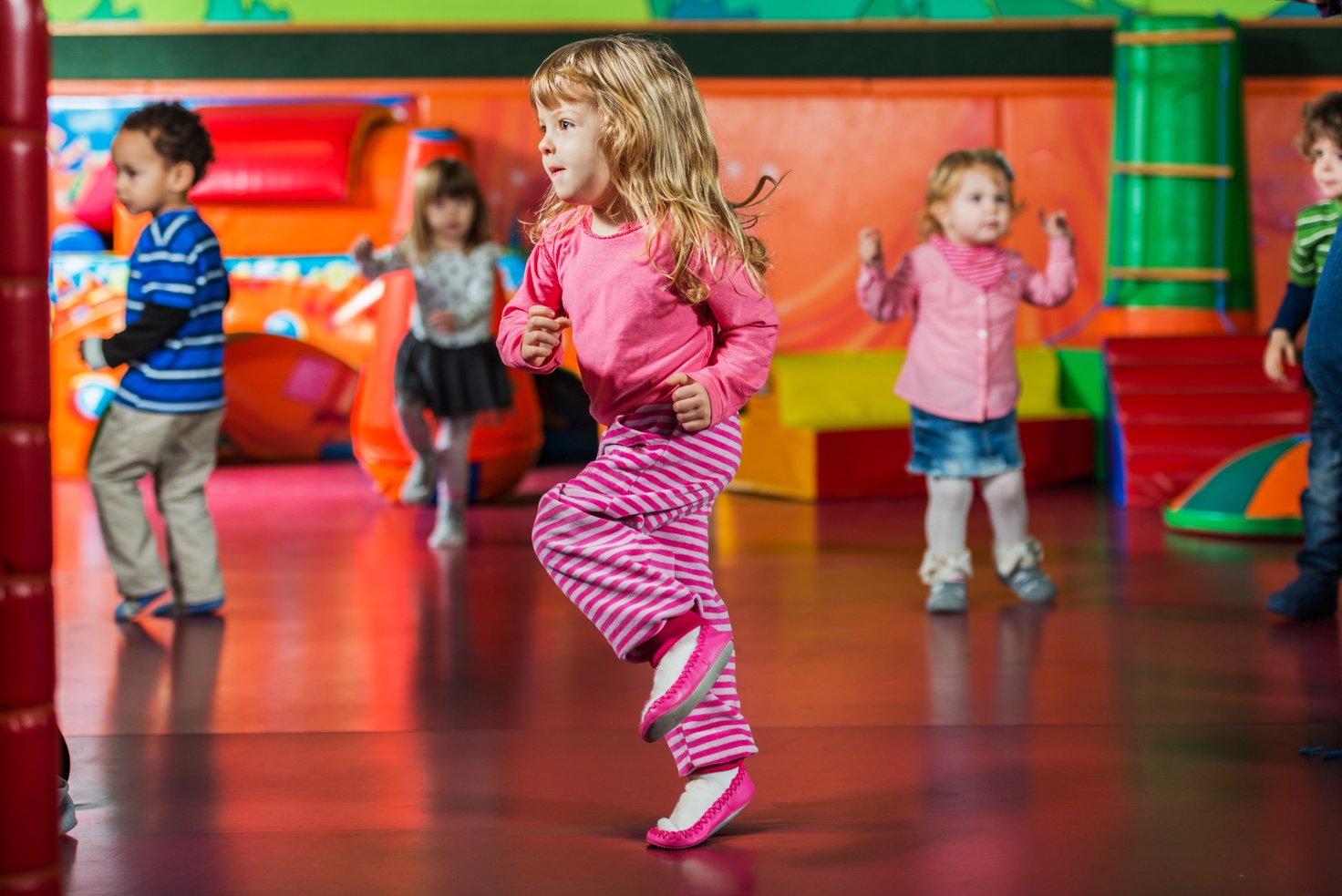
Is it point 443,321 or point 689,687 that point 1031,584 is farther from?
point 443,321

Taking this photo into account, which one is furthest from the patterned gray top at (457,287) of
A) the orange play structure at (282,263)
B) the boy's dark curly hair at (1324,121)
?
the boy's dark curly hair at (1324,121)

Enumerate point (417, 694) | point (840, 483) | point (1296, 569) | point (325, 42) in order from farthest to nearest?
1. point (325, 42)
2. point (840, 483)
3. point (1296, 569)
4. point (417, 694)

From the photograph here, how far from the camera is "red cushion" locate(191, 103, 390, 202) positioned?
246 inches

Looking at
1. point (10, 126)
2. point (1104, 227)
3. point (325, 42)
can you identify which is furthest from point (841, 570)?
point (325, 42)

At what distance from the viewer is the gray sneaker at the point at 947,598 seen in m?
3.32

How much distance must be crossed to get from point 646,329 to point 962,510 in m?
1.71

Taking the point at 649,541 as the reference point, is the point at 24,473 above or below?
above

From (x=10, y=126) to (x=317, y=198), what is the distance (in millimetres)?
5321

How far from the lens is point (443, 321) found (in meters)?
4.54

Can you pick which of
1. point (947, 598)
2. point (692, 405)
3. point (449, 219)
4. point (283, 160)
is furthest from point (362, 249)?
point (692, 405)

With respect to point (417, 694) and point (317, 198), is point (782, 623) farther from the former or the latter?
point (317, 198)

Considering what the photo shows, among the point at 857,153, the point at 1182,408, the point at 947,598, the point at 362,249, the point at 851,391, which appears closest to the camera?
the point at 947,598

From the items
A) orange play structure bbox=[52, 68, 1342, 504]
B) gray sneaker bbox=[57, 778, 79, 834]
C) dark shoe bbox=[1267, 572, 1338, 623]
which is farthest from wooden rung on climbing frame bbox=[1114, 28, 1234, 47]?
gray sneaker bbox=[57, 778, 79, 834]

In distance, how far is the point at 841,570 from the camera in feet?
12.7
